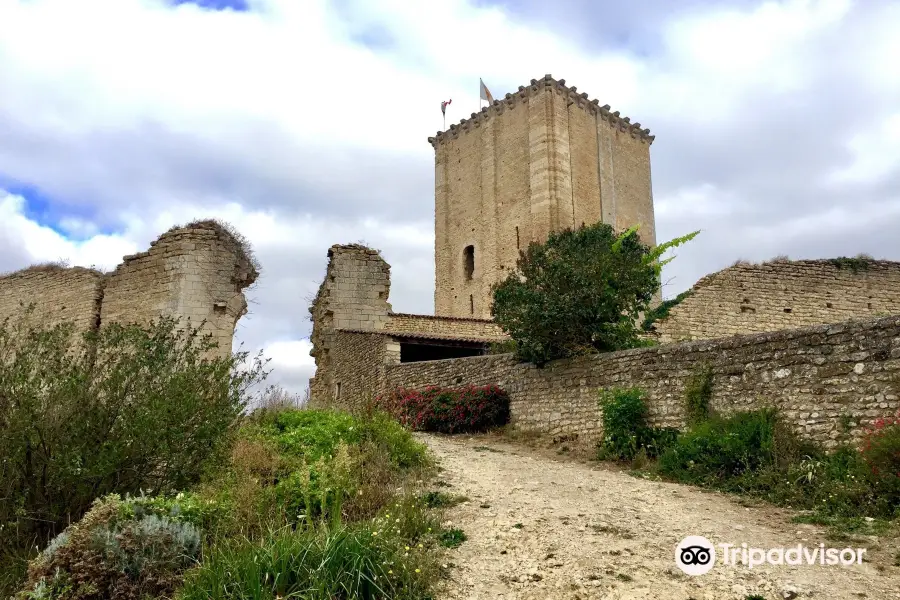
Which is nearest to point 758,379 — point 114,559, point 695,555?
point 695,555

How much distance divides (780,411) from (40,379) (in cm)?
786

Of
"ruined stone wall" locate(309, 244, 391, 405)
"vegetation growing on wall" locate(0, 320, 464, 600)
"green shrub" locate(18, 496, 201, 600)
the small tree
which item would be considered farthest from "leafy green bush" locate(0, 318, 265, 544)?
"ruined stone wall" locate(309, 244, 391, 405)

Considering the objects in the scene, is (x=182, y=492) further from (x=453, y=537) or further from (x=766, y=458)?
(x=766, y=458)

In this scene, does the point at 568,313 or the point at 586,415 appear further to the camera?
the point at 568,313

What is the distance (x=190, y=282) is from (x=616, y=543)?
10.3 metres

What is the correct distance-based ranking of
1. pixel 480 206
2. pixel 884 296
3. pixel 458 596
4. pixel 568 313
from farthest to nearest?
pixel 480 206, pixel 884 296, pixel 568 313, pixel 458 596

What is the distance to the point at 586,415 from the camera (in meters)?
10.4

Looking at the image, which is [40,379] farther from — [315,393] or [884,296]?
[884,296]

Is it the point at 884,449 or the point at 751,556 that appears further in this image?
the point at 884,449

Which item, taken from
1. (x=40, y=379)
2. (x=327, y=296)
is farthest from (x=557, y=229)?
(x=40, y=379)

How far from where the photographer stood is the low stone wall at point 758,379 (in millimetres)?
7238

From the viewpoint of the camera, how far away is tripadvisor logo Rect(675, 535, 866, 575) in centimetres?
485

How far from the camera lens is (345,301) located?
55.8 feet

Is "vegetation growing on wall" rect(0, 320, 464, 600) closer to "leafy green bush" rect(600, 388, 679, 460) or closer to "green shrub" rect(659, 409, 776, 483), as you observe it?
"leafy green bush" rect(600, 388, 679, 460)
